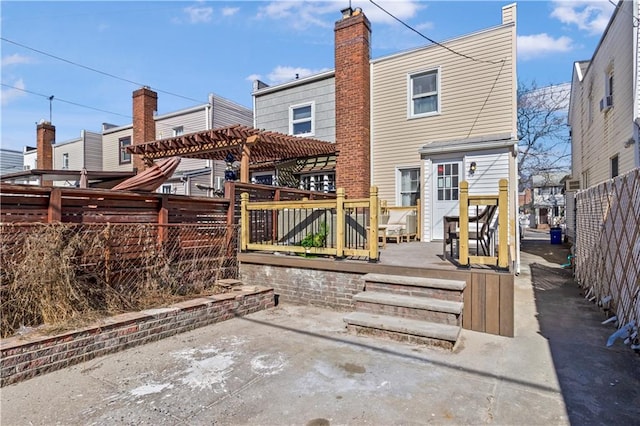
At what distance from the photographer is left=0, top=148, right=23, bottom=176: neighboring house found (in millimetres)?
23328

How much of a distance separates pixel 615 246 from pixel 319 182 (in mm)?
7346

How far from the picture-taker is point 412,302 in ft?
13.8

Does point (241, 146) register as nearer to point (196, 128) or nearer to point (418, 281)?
point (418, 281)

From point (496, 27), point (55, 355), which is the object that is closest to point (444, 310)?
point (55, 355)

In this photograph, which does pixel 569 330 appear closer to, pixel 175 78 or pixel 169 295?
pixel 169 295

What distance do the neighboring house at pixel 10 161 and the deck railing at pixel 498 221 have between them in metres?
28.9

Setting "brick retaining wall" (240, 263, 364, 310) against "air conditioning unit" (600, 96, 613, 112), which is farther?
"air conditioning unit" (600, 96, 613, 112)

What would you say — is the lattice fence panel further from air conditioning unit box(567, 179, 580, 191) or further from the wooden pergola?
air conditioning unit box(567, 179, 580, 191)

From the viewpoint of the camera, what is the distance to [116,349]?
11.9 ft

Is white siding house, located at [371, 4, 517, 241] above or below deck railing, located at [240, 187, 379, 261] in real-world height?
above

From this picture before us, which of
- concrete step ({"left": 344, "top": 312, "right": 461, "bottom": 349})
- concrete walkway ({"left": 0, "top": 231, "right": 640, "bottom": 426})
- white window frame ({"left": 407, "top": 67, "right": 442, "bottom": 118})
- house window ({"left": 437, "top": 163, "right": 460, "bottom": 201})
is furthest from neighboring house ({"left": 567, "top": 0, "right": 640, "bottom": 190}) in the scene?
concrete step ({"left": 344, "top": 312, "right": 461, "bottom": 349})

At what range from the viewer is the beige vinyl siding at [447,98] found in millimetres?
8367

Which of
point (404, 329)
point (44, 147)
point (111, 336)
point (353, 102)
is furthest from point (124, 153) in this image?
point (404, 329)

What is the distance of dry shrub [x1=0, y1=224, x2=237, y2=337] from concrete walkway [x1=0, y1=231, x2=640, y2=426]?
756 millimetres
